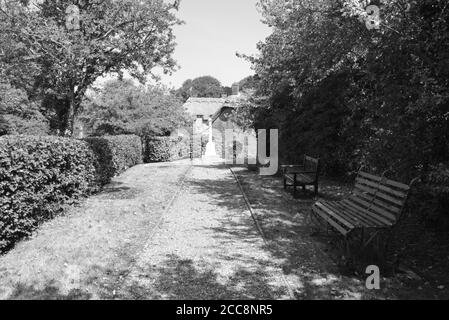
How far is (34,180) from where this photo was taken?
8031 millimetres

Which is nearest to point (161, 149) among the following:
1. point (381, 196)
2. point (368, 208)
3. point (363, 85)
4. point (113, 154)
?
point (113, 154)

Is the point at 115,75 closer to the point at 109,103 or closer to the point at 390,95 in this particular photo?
the point at 390,95

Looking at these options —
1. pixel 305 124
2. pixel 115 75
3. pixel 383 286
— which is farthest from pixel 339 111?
pixel 383 286

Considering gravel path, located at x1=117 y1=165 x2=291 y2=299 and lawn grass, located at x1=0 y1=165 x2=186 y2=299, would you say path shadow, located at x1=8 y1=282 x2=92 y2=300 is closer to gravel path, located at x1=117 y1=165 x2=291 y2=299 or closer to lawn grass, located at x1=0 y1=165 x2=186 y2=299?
lawn grass, located at x1=0 y1=165 x2=186 y2=299

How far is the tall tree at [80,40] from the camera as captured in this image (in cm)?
1090

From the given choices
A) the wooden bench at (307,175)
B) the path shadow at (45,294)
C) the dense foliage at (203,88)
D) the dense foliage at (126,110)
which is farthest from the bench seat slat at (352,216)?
the dense foliage at (203,88)

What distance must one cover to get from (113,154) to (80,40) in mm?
7152

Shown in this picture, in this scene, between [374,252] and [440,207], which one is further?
[440,207]

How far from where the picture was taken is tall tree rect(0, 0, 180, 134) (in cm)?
1090

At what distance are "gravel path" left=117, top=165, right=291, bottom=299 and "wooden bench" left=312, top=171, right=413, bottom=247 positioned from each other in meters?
1.31

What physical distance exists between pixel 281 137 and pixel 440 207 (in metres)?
12.6

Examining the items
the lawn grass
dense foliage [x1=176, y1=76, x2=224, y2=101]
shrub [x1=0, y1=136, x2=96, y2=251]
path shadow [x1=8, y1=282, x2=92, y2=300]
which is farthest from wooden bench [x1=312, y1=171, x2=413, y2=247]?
dense foliage [x1=176, y1=76, x2=224, y2=101]

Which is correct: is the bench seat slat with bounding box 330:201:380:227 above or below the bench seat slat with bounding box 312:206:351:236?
above

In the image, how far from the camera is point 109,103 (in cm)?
2692
